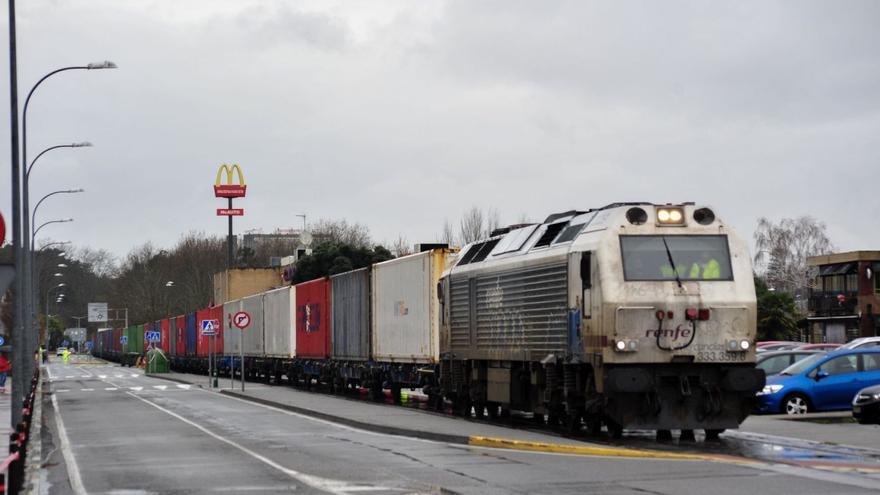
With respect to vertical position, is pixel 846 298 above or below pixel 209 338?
above

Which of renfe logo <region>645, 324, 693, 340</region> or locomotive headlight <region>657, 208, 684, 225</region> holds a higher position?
locomotive headlight <region>657, 208, 684, 225</region>

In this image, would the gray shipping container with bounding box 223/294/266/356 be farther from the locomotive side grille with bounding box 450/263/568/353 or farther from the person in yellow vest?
the person in yellow vest

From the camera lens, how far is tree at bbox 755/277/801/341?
72750 mm

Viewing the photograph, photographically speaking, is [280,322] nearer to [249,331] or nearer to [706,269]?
[249,331]

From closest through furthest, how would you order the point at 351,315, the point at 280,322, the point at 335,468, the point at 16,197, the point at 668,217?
the point at 335,468, the point at 668,217, the point at 16,197, the point at 351,315, the point at 280,322

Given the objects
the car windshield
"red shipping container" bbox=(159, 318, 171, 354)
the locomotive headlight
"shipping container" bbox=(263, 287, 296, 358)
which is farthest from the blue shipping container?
the locomotive headlight

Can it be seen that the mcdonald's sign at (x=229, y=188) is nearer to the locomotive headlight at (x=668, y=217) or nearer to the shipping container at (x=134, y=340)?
the shipping container at (x=134, y=340)

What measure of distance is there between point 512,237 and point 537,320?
289cm

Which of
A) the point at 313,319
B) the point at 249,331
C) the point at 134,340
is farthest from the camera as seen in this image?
the point at 134,340

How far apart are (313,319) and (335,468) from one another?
2890 cm

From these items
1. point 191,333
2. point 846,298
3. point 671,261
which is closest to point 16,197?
point 671,261

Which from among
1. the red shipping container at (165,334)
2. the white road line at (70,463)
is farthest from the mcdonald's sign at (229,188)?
the white road line at (70,463)

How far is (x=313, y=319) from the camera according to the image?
4594 cm

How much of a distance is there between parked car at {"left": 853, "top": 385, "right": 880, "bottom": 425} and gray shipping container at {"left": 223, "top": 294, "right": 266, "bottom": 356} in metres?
33.2
